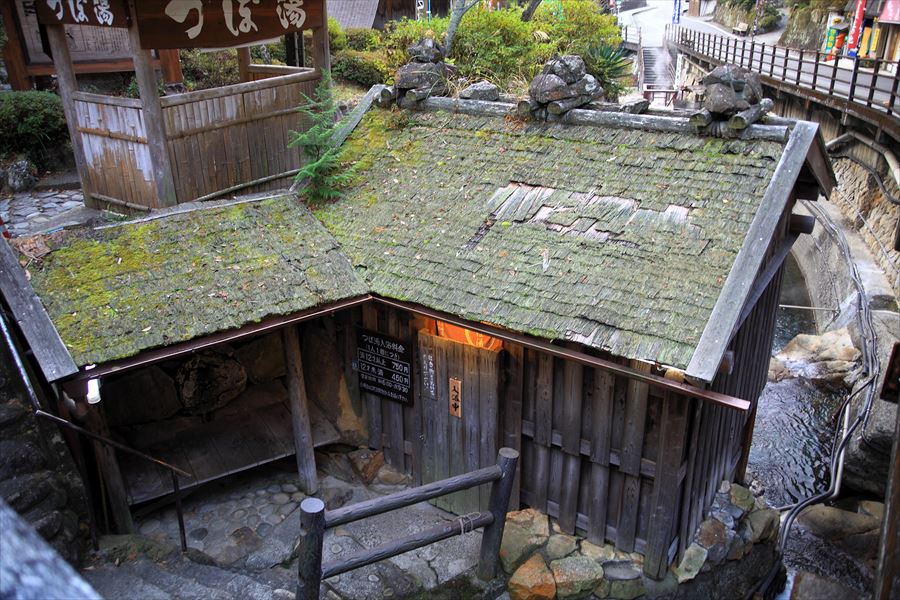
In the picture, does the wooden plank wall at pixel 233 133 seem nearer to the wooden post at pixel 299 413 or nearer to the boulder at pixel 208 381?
the boulder at pixel 208 381

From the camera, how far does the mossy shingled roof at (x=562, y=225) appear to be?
21.4 ft

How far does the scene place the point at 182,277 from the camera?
7566mm

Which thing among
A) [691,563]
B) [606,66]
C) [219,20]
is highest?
Answer: [219,20]

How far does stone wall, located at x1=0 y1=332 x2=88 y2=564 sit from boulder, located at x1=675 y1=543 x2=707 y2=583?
6360 millimetres

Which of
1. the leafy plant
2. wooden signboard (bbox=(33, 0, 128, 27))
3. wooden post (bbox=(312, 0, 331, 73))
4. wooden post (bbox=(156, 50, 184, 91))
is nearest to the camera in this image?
wooden signboard (bbox=(33, 0, 128, 27))

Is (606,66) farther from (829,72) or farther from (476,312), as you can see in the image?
(829,72)

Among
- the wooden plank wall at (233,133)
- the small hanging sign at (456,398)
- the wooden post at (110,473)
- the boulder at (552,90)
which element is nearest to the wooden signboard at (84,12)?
the wooden plank wall at (233,133)

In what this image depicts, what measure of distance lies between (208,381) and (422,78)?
17.9 feet

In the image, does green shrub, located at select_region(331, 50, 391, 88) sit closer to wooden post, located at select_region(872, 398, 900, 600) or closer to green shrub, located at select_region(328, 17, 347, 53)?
green shrub, located at select_region(328, 17, 347, 53)

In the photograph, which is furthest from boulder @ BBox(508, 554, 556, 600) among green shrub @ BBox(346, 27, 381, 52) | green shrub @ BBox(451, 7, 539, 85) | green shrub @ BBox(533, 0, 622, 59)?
green shrub @ BBox(346, 27, 381, 52)

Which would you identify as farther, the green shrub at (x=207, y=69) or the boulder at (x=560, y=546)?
the green shrub at (x=207, y=69)

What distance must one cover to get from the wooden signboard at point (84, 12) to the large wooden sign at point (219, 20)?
24 cm

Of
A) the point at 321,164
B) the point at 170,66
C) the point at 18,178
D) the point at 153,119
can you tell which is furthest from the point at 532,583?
the point at 170,66

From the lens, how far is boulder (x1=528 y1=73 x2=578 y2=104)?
28.5ft
